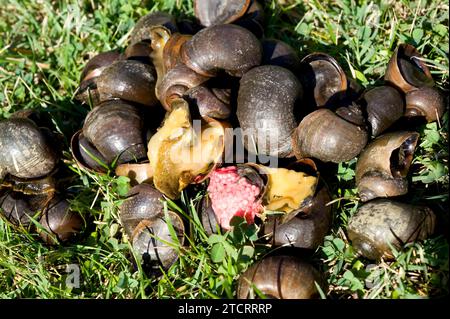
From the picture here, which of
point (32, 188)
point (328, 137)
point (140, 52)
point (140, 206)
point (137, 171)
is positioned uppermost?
point (140, 52)

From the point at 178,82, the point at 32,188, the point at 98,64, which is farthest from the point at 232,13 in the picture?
the point at 32,188

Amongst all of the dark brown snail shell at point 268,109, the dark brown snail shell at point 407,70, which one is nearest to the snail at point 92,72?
the dark brown snail shell at point 268,109

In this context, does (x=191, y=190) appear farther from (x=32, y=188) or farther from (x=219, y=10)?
(x=219, y=10)

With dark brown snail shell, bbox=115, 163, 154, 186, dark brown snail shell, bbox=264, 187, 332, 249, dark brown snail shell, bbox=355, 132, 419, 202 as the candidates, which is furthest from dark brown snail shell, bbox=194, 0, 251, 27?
dark brown snail shell, bbox=264, 187, 332, 249

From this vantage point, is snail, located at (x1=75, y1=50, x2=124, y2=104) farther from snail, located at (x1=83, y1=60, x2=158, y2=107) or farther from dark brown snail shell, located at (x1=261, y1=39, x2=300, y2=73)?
dark brown snail shell, located at (x1=261, y1=39, x2=300, y2=73)

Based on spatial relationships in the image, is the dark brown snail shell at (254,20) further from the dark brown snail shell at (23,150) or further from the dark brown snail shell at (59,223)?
the dark brown snail shell at (59,223)

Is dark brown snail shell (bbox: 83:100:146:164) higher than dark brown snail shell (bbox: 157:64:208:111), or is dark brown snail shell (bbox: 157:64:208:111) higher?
dark brown snail shell (bbox: 157:64:208:111)
